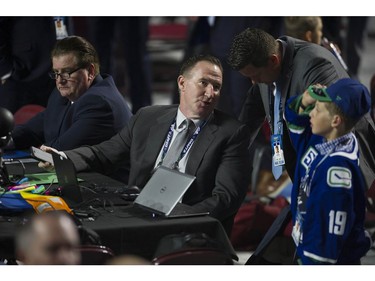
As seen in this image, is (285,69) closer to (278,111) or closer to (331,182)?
(278,111)

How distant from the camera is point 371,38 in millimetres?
15484

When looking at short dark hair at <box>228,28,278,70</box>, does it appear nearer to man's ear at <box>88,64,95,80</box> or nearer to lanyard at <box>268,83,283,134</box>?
lanyard at <box>268,83,283,134</box>

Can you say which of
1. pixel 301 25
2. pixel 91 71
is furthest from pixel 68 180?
pixel 301 25

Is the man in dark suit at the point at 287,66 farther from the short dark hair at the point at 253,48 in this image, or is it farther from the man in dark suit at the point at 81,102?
the man in dark suit at the point at 81,102

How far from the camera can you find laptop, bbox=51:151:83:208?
503cm

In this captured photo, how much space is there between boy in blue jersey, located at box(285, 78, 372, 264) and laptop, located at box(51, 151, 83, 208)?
3.35 feet

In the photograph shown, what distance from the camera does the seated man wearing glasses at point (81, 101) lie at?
5.95m

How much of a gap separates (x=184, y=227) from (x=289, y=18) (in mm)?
2704

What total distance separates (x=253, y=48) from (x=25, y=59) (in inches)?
113

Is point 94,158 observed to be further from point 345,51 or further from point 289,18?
point 345,51

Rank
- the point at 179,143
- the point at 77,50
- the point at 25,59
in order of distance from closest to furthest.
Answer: the point at 179,143
the point at 77,50
the point at 25,59

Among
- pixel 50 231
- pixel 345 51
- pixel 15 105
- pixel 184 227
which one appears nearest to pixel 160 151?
pixel 184 227

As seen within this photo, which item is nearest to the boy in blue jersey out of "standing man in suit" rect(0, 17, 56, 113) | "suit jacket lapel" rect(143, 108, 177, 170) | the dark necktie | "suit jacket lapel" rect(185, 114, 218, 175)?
"suit jacket lapel" rect(185, 114, 218, 175)

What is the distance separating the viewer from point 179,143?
5.43 metres
